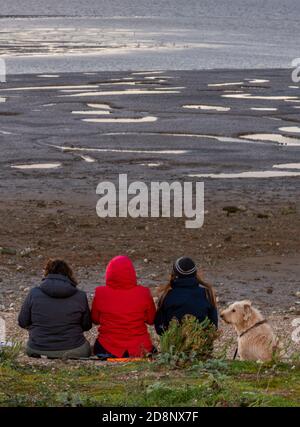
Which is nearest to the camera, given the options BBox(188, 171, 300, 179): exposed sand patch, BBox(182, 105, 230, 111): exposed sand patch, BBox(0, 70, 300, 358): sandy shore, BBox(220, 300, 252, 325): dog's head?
BBox(220, 300, 252, 325): dog's head

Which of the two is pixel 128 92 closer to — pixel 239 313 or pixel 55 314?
pixel 239 313

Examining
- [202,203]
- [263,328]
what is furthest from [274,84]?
[263,328]

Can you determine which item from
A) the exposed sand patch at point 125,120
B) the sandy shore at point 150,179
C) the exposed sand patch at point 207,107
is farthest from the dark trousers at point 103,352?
the exposed sand patch at point 207,107

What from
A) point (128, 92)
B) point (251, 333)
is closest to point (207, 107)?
point (128, 92)

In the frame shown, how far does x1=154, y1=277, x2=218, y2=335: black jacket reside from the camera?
32.3 feet

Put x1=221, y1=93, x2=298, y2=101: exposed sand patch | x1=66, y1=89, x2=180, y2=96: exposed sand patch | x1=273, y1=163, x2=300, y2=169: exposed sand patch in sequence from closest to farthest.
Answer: x1=273, y1=163, x2=300, y2=169: exposed sand patch
x1=221, y1=93, x2=298, y2=101: exposed sand patch
x1=66, y1=89, x2=180, y2=96: exposed sand patch

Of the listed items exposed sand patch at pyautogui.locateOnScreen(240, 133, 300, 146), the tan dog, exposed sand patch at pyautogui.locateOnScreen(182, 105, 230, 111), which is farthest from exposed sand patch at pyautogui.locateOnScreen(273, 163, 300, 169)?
the tan dog

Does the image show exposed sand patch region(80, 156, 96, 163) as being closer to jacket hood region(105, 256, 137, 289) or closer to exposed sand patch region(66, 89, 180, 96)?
exposed sand patch region(66, 89, 180, 96)

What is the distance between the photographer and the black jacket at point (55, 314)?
32.2ft

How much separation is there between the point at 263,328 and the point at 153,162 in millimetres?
12134

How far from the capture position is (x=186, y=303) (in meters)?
9.85

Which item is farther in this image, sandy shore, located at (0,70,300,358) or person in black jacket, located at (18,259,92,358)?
sandy shore, located at (0,70,300,358)

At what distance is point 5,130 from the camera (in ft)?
85.0

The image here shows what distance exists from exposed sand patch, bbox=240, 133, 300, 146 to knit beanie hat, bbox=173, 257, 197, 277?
1468 cm
